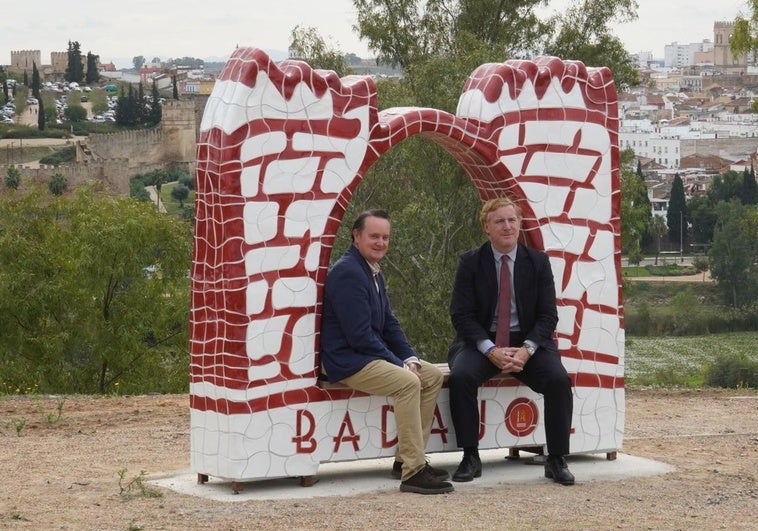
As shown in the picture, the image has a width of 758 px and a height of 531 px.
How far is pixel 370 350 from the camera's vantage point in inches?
297

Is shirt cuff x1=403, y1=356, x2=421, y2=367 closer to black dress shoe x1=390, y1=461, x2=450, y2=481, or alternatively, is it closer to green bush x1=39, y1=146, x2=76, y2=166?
black dress shoe x1=390, y1=461, x2=450, y2=481

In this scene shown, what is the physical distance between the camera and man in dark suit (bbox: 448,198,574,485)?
7.82m

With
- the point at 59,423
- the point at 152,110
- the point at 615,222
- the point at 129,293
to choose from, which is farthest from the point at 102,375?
the point at 152,110

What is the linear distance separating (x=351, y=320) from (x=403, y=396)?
0.48m

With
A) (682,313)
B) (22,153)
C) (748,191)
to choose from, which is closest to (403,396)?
(682,313)

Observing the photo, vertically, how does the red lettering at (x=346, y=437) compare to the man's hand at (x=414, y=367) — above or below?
A: below

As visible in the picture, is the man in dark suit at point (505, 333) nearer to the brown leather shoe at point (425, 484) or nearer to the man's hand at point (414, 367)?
the man's hand at point (414, 367)

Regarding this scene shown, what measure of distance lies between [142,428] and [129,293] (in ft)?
44.1

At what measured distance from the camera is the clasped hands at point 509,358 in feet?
25.5

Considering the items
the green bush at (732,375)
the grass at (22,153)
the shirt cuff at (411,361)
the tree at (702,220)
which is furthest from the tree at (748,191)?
the shirt cuff at (411,361)

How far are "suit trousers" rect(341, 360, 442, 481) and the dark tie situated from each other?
614 mm

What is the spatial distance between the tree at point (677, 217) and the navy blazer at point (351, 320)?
83721 millimetres

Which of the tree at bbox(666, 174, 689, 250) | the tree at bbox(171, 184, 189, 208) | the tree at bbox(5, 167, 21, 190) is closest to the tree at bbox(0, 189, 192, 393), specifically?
the tree at bbox(5, 167, 21, 190)

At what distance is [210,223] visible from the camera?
7516 millimetres
